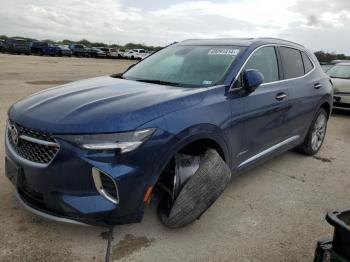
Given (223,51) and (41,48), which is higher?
(223,51)

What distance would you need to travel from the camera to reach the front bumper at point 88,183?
8.65 feet

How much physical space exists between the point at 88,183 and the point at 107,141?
0.33m

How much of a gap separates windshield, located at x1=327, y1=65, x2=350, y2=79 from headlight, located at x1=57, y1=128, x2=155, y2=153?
29.4ft

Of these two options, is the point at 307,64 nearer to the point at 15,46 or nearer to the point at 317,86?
the point at 317,86

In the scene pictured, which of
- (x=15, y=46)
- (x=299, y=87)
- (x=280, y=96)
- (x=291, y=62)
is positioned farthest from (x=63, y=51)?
(x=280, y=96)

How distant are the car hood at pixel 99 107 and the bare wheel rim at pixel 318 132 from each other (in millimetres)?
2861

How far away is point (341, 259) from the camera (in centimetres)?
186

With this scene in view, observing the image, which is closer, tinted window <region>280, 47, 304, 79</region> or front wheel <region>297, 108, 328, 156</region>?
tinted window <region>280, 47, 304, 79</region>

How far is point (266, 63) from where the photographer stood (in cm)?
432

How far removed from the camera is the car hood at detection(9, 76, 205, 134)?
2.70 m

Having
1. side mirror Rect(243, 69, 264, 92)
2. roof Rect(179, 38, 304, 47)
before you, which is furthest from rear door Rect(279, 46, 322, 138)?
side mirror Rect(243, 69, 264, 92)

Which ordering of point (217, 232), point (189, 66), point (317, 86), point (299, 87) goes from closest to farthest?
1. point (217, 232)
2. point (189, 66)
3. point (299, 87)
4. point (317, 86)

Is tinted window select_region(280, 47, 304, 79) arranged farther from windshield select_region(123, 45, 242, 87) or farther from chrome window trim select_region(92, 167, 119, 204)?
chrome window trim select_region(92, 167, 119, 204)

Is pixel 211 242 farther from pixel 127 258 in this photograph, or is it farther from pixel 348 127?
pixel 348 127
